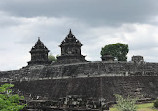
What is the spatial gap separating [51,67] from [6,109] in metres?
33.4

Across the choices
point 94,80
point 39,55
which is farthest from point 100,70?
point 39,55

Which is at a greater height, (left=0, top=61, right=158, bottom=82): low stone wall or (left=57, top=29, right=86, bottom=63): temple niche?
(left=57, top=29, right=86, bottom=63): temple niche

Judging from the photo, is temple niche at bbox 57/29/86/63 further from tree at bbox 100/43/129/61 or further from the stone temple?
tree at bbox 100/43/129/61

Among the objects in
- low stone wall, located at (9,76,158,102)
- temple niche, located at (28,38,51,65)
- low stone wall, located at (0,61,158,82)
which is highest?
temple niche, located at (28,38,51,65)

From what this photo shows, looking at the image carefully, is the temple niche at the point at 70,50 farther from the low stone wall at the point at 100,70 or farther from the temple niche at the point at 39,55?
the low stone wall at the point at 100,70

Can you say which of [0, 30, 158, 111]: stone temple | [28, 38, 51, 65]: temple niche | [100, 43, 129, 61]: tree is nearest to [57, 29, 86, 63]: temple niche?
[28, 38, 51, 65]: temple niche

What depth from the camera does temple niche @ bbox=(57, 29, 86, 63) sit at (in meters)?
50.1

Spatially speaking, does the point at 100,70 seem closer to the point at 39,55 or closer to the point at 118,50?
the point at 39,55

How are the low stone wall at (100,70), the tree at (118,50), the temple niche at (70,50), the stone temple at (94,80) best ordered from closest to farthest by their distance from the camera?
the stone temple at (94,80) → the low stone wall at (100,70) → the temple niche at (70,50) → the tree at (118,50)

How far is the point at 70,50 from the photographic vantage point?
51.5m

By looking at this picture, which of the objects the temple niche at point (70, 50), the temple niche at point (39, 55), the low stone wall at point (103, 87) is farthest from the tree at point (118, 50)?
the low stone wall at point (103, 87)

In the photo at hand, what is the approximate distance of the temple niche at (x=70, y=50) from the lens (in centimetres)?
5013

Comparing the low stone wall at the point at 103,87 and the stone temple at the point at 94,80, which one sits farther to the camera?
the stone temple at the point at 94,80

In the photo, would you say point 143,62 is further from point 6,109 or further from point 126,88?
point 6,109
